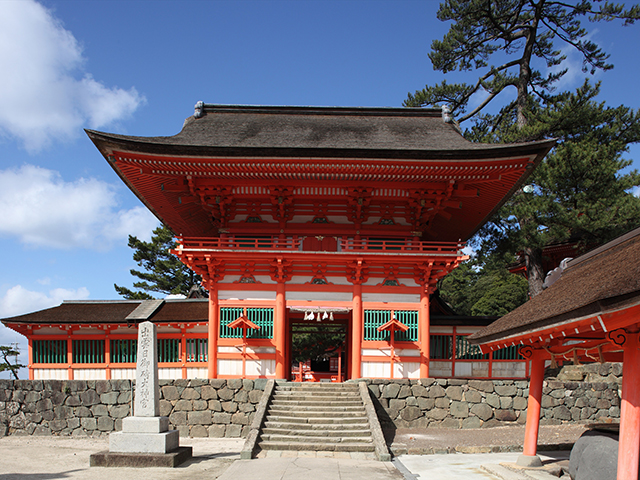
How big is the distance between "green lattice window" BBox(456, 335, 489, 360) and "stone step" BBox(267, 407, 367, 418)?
5081 millimetres

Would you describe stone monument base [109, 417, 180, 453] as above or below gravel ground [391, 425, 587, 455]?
above

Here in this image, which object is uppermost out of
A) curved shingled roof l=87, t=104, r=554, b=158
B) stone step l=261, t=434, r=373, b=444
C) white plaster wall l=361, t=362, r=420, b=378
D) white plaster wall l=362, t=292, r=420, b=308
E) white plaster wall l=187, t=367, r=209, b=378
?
curved shingled roof l=87, t=104, r=554, b=158

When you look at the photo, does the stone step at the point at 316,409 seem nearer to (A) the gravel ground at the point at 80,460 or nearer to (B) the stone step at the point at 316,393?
(B) the stone step at the point at 316,393

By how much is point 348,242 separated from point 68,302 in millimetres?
11227

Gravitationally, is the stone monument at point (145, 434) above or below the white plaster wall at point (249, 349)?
A: below

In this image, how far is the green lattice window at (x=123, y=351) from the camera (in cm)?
1791

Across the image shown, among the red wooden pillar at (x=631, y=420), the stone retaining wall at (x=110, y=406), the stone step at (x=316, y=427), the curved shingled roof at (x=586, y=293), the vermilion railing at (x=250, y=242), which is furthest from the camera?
the vermilion railing at (x=250, y=242)

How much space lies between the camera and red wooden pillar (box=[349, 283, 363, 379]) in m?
15.9

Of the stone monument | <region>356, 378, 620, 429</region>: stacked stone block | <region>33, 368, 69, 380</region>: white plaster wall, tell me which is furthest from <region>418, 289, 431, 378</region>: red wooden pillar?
<region>33, 368, 69, 380</region>: white plaster wall

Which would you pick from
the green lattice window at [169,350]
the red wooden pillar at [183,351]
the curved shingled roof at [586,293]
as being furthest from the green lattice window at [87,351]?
the curved shingled roof at [586,293]

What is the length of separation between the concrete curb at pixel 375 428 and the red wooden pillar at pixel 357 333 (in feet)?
2.91

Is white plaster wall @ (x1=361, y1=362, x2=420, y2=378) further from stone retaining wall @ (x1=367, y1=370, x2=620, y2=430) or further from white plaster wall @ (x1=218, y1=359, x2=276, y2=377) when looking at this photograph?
white plaster wall @ (x1=218, y1=359, x2=276, y2=377)

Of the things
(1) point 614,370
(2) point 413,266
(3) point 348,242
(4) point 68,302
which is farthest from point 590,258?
(4) point 68,302

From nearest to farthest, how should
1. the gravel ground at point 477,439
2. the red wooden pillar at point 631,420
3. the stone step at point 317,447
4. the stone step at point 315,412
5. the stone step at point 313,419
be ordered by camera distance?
the red wooden pillar at point 631,420
the stone step at point 317,447
the gravel ground at point 477,439
the stone step at point 313,419
the stone step at point 315,412
